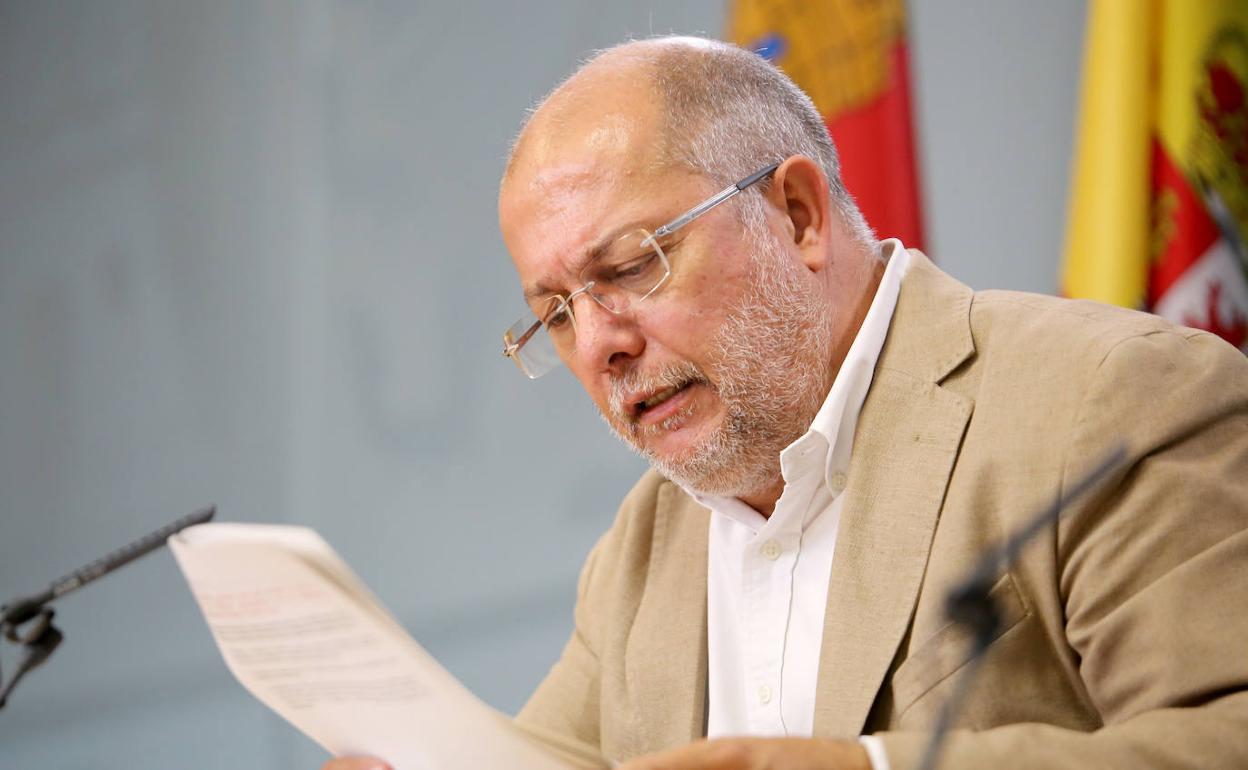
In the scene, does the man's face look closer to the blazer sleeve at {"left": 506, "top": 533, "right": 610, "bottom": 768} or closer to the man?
the man

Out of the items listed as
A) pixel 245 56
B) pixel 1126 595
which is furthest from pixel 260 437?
pixel 1126 595

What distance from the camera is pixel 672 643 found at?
5.58 ft

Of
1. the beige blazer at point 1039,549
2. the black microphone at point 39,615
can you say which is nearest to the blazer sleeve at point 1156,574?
the beige blazer at point 1039,549

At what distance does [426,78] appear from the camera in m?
3.71

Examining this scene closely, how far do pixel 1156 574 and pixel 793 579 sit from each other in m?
0.46

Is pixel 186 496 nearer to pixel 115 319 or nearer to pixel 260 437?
pixel 260 437

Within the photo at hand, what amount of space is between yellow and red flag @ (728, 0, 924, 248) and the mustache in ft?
4.80

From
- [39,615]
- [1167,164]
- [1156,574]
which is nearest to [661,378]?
[1156,574]

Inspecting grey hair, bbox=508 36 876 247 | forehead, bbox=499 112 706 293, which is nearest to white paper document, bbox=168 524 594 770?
forehead, bbox=499 112 706 293

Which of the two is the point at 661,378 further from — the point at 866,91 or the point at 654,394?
the point at 866,91

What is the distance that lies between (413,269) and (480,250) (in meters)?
0.19

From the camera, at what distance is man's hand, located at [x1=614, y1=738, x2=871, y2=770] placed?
1.12 metres

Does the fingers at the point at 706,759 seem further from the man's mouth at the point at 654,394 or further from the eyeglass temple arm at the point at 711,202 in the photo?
the eyeglass temple arm at the point at 711,202

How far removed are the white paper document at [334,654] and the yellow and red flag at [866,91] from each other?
188cm
